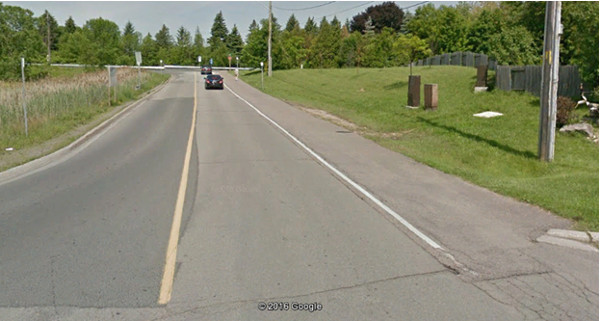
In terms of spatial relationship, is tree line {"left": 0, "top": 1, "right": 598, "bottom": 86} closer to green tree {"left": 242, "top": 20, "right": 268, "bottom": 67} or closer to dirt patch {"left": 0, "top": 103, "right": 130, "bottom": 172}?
green tree {"left": 242, "top": 20, "right": 268, "bottom": 67}

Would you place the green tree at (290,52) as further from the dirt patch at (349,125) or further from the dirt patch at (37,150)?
the dirt patch at (37,150)

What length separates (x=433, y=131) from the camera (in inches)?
711

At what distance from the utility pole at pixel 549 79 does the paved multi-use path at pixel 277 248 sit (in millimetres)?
3458

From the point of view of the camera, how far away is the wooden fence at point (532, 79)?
20797 mm

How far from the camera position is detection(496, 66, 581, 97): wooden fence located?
68.2 feet

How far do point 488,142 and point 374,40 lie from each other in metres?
44.9

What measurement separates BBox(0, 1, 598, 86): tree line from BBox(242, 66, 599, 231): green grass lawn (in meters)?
3.69

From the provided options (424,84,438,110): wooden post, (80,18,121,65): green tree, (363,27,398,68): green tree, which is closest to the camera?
(424,84,438,110): wooden post

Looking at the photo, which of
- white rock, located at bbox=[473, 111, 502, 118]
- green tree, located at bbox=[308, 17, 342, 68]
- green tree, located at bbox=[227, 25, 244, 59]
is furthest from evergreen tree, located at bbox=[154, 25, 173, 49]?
white rock, located at bbox=[473, 111, 502, 118]

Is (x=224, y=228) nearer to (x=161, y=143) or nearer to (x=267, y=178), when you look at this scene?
(x=267, y=178)

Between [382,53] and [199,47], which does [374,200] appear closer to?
[382,53]

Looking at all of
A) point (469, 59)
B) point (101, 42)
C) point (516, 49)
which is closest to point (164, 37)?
point (101, 42)

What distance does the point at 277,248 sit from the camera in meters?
6.03

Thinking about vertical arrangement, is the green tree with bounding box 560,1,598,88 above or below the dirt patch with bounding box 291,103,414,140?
above
